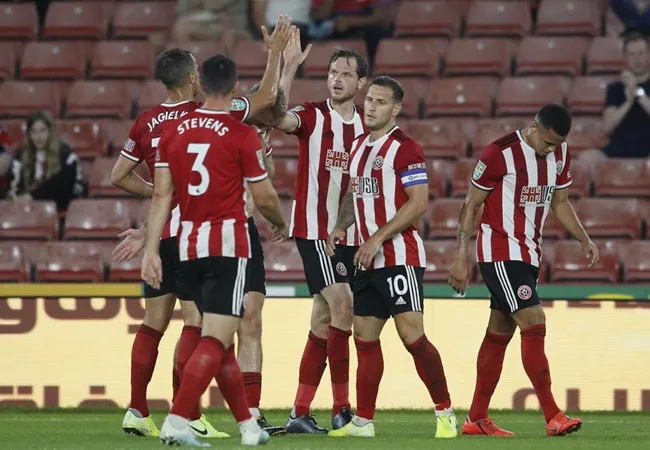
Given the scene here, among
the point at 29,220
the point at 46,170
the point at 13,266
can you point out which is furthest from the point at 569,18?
the point at 13,266

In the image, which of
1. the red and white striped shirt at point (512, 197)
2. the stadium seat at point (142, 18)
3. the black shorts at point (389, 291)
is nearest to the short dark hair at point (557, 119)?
the red and white striped shirt at point (512, 197)

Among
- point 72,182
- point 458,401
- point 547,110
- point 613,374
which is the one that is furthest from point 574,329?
point 72,182

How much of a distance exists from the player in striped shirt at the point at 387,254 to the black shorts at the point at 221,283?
108cm

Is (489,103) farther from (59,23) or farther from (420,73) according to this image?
(59,23)

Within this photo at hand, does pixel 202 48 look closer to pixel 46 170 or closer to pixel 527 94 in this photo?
pixel 46 170

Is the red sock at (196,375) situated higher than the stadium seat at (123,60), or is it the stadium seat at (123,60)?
the stadium seat at (123,60)

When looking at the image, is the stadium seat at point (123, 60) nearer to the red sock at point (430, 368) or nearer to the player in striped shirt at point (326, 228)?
the player in striped shirt at point (326, 228)

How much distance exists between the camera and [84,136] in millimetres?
13148

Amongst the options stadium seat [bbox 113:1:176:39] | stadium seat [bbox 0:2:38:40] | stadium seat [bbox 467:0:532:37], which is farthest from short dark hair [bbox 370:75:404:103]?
stadium seat [bbox 0:2:38:40]

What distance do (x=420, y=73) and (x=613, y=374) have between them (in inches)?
189

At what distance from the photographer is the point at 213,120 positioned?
21.5 feet

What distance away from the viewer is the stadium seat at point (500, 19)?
13719mm

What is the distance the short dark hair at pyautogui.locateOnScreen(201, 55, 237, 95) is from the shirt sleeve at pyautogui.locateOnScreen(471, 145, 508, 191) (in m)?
1.88

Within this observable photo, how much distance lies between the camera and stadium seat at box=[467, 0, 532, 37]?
540 inches
